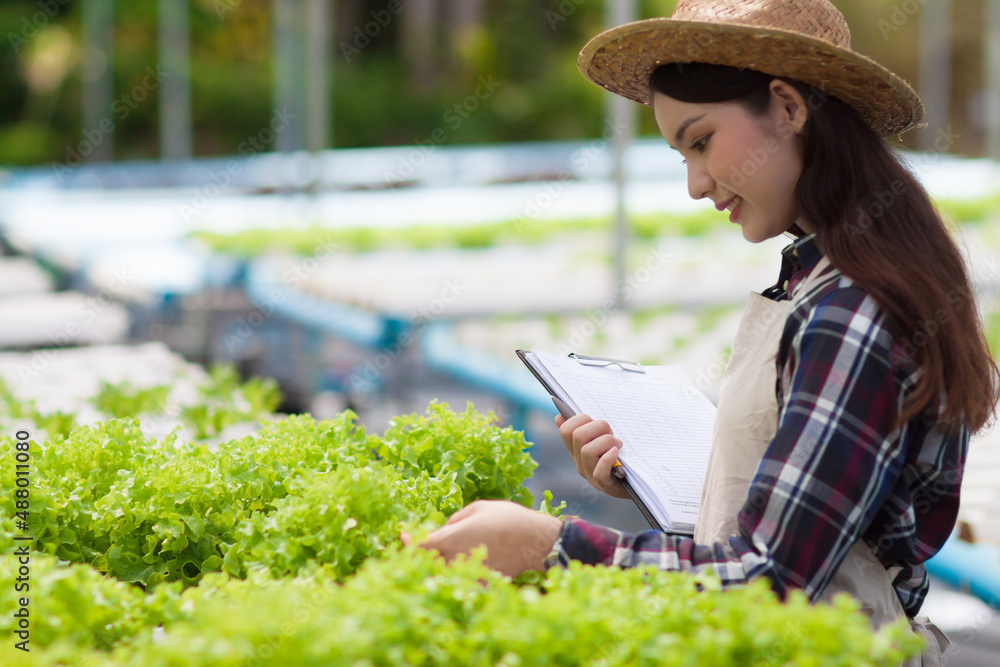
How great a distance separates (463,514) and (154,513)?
0.72 m

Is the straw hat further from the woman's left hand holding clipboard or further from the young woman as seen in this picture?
the woman's left hand holding clipboard

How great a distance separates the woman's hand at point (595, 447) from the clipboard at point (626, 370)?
2 cm

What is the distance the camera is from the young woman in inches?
66.1

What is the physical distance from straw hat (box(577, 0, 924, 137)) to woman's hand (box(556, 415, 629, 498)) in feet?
2.13

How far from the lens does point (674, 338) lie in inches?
258

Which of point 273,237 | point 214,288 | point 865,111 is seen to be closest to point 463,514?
point 865,111

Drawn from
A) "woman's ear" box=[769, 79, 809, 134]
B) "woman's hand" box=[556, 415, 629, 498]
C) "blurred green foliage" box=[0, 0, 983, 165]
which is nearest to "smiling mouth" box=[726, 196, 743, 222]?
"woman's ear" box=[769, 79, 809, 134]

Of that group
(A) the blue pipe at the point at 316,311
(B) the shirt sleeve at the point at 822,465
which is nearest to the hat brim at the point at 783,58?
(B) the shirt sleeve at the point at 822,465

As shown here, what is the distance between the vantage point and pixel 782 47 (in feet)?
6.12

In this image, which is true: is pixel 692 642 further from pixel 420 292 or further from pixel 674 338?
pixel 420 292

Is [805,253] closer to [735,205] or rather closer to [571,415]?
[735,205]

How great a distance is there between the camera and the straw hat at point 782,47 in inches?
73.1

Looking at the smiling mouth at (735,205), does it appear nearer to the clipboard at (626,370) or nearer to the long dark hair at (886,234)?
the long dark hair at (886,234)

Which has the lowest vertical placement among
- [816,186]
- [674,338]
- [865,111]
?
[674,338]
